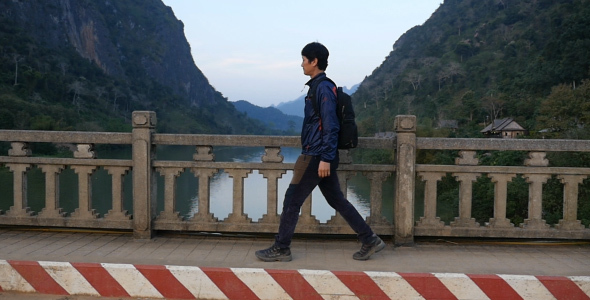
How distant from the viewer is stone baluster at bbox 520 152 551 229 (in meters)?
5.24

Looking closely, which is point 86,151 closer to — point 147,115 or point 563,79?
point 147,115

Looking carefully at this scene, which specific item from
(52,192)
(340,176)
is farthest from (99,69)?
(340,176)

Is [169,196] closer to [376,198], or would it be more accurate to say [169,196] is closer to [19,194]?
[19,194]

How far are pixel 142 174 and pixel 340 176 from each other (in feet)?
6.86

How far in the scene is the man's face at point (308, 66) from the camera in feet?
14.5

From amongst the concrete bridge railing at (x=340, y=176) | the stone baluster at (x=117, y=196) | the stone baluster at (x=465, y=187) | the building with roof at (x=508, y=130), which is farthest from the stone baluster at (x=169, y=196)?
the building with roof at (x=508, y=130)

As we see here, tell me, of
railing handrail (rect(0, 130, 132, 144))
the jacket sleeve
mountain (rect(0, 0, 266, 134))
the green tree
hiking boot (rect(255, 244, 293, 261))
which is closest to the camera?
the jacket sleeve

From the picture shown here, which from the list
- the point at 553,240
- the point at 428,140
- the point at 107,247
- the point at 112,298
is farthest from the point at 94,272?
the point at 553,240

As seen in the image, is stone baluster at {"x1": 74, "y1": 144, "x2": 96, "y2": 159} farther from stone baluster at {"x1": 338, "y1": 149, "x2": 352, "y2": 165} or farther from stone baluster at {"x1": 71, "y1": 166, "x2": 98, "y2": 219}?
stone baluster at {"x1": 338, "y1": 149, "x2": 352, "y2": 165}

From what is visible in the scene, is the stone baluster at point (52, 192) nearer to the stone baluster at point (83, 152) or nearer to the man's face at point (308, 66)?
the stone baluster at point (83, 152)

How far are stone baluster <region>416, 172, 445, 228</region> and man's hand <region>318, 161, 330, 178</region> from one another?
153cm

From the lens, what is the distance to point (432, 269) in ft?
14.0

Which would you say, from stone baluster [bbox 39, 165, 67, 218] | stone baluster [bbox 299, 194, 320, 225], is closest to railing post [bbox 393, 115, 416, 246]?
stone baluster [bbox 299, 194, 320, 225]

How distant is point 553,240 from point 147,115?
4562 mm
